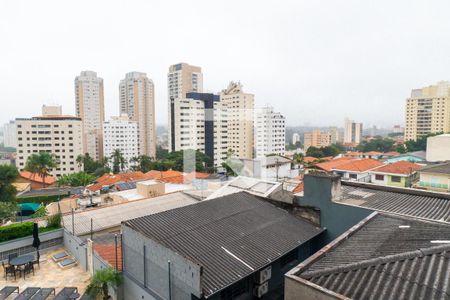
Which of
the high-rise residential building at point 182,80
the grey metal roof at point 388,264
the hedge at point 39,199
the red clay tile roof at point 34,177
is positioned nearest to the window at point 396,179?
the grey metal roof at point 388,264

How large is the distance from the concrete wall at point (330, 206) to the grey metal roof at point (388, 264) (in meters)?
2.06

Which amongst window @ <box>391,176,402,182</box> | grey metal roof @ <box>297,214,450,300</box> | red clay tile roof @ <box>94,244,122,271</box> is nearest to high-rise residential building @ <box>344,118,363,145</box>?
window @ <box>391,176,402,182</box>

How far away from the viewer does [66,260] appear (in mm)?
14672

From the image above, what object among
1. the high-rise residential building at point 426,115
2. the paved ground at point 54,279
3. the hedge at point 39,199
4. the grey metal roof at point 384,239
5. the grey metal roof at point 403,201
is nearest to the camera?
the grey metal roof at point 384,239

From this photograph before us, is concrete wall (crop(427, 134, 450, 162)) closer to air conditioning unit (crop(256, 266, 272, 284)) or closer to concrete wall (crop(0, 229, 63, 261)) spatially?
air conditioning unit (crop(256, 266, 272, 284))

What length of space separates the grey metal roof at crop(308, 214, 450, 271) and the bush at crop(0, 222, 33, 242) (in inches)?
611

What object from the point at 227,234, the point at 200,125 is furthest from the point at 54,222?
Result: the point at 200,125

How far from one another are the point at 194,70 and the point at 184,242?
3997 inches

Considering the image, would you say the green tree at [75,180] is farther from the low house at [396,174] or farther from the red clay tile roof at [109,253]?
the low house at [396,174]

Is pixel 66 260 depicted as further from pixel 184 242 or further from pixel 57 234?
pixel 184 242

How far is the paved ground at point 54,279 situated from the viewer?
40.9ft

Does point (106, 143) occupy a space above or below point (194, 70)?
below

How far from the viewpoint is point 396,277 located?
617 cm

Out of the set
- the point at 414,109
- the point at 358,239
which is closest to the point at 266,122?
the point at 414,109
